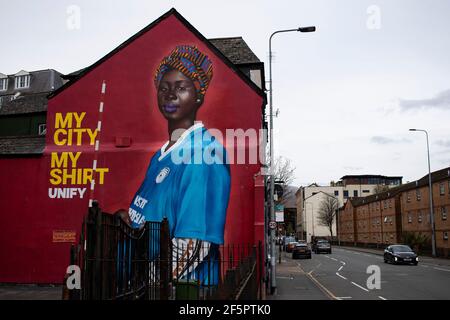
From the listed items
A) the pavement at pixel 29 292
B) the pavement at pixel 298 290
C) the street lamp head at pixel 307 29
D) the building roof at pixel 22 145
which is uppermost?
the street lamp head at pixel 307 29

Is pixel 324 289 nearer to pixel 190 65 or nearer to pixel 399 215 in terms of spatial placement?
pixel 190 65

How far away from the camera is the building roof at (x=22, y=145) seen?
68.0 feet

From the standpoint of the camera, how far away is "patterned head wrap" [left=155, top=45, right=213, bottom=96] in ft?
66.7

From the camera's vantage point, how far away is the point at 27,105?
2717cm

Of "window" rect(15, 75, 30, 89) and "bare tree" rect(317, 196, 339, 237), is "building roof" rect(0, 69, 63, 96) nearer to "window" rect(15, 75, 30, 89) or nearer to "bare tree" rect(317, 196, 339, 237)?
"window" rect(15, 75, 30, 89)

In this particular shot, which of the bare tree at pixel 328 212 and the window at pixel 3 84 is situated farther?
the bare tree at pixel 328 212

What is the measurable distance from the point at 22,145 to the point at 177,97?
8033 mm

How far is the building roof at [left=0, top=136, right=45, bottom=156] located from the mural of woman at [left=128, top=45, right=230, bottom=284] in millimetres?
5611

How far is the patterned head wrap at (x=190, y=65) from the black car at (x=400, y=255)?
Answer: 23024mm

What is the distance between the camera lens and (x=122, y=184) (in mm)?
19656

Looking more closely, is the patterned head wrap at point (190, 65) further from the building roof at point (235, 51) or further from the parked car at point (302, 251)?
the parked car at point (302, 251)

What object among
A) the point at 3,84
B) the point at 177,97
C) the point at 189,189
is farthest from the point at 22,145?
the point at 3,84

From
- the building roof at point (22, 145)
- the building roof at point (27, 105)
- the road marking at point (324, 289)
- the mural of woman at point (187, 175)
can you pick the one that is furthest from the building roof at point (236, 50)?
the road marking at point (324, 289)
